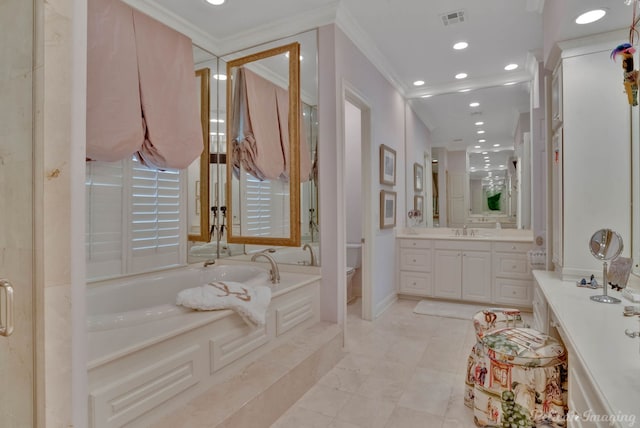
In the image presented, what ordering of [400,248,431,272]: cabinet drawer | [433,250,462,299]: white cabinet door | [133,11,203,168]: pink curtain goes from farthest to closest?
[400,248,431,272]: cabinet drawer < [433,250,462,299]: white cabinet door < [133,11,203,168]: pink curtain

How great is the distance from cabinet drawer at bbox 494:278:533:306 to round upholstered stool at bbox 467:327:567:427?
2.21 m

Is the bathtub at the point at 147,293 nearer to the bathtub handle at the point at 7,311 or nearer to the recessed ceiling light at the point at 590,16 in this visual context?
the bathtub handle at the point at 7,311

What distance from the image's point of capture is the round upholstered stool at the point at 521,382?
1.64m

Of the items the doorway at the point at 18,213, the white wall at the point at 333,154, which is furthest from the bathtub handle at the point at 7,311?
the white wall at the point at 333,154

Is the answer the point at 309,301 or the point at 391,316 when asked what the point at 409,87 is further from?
the point at 309,301

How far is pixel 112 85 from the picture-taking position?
87.3 inches

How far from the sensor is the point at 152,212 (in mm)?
2781

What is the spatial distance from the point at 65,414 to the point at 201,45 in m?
3.13

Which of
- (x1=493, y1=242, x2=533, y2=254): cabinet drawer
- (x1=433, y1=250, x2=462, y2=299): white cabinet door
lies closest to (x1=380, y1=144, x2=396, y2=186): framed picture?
(x1=433, y1=250, x2=462, y2=299): white cabinet door

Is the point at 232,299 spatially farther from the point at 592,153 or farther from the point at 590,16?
the point at 590,16

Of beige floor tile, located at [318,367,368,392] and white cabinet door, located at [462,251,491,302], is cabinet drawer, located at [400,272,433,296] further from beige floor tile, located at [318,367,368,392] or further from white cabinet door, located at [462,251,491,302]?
beige floor tile, located at [318,367,368,392]

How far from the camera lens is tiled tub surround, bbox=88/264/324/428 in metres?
1.36

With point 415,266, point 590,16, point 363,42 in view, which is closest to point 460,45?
point 363,42

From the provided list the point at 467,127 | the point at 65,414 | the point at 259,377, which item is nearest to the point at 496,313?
the point at 259,377
